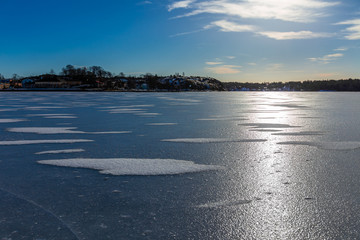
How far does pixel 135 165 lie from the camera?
16.9 ft

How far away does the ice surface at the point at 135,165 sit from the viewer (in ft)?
15.6

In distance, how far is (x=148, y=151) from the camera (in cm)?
635

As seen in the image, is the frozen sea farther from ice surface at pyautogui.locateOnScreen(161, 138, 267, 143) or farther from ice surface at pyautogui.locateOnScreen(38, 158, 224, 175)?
ice surface at pyautogui.locateOnScreen(161, 138, 267, 143)

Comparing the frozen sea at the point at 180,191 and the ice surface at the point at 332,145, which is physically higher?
A: the ice surface at the point at 332,145

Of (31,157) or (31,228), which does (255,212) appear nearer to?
(31,228)

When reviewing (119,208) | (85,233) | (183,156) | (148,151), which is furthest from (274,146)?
(85,233)

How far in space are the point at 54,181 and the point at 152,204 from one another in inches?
70.3

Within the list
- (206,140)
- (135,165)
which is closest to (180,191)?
(135,165)

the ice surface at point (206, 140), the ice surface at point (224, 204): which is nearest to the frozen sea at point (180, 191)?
the ice surface at point (224, 204)

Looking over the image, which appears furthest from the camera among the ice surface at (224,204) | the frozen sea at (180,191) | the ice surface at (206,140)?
the ice surface at (206,140)

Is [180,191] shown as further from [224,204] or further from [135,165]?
Result: [135,165]

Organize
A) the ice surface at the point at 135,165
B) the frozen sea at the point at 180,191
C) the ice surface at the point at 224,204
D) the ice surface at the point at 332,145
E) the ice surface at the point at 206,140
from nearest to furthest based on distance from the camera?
the frozen sea at the point at 180,191 → the ice surface at the point at 224,204 → the ice surface at the point at 135,165 → the ice surface at the point at 332,145 → the ice surface at the point at 206,140

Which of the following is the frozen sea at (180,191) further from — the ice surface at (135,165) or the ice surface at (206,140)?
the ice surface at (206,140)

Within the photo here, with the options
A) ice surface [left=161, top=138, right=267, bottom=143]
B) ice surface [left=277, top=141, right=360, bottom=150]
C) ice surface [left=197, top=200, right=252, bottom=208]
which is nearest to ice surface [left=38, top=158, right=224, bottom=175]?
ice surface [left=197, top=200, right=252, bottom=208]
